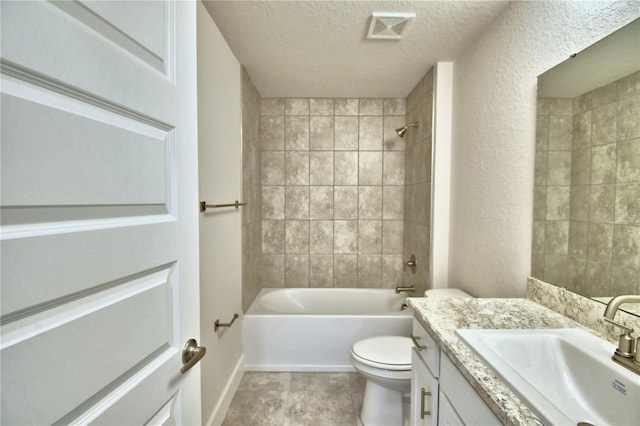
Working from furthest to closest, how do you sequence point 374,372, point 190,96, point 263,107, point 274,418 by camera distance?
point 263,107 < point 274,418 < point 374,372 < point 190,96

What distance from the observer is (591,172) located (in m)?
1.10

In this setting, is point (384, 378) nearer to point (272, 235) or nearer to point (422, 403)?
point (422, 403)

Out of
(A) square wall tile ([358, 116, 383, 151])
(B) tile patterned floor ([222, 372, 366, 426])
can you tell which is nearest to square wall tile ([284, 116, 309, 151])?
(A) square wall tile ([358, 116, 383, 151])

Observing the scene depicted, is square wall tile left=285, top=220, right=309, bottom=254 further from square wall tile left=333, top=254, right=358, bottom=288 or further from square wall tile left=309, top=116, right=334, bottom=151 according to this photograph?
square wall tile left=309, top=116, right=334, bottom=151

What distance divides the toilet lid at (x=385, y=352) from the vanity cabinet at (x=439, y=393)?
1.08ft

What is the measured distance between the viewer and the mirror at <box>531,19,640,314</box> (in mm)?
943

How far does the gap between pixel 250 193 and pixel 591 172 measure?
85.1 inches

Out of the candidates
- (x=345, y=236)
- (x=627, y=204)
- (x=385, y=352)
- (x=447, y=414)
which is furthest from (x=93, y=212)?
(x=345, y=236)

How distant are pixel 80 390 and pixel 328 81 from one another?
2550mm

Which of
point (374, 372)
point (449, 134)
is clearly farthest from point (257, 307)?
point (449, 134)

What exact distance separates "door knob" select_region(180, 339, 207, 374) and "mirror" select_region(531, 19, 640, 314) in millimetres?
1286

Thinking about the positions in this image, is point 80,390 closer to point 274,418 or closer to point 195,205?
point 195,205

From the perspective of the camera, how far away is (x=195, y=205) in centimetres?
87

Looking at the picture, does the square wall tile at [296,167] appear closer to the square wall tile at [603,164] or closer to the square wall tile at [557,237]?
the square wall tile at [557,237]
